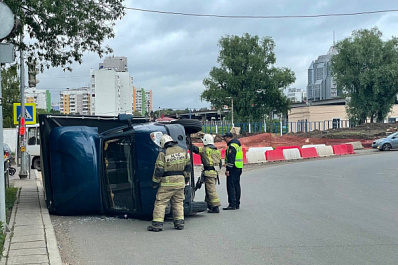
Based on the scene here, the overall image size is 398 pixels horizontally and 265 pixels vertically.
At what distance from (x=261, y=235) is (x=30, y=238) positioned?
3535 mm

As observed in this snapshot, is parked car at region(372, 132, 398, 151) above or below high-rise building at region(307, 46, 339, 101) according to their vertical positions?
below

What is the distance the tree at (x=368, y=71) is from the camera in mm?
58656

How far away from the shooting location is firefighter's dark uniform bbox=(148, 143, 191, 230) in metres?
8.67

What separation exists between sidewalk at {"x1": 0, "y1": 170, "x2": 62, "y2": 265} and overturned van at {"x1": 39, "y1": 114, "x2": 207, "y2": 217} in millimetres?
655

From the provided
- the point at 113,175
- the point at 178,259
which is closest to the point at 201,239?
the point at 178,259

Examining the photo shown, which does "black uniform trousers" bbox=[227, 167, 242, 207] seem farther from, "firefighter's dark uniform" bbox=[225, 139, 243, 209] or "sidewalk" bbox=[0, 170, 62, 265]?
"sidewalk" bbox=[0, 170, 62, 265]

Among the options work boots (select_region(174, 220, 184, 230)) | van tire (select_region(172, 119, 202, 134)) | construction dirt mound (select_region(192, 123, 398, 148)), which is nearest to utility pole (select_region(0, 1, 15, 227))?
work boots (select_region(174, 220, 184, 230))

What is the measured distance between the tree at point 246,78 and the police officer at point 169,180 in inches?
2703

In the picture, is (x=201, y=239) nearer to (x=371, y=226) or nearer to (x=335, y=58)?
(x=371, y=226)

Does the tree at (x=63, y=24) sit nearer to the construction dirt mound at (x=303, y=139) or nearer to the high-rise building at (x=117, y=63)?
the construction dirt mound at (x=303, y=139)

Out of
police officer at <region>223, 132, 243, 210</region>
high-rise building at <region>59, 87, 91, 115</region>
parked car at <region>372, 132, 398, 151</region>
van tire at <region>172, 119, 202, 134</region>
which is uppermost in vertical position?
high-rise building at <region>59, 87, 91, 115</region>

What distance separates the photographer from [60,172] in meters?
10.1

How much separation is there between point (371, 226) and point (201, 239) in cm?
315

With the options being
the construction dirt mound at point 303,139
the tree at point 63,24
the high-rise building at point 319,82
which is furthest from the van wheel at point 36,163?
the high-rise building at point 319,82
